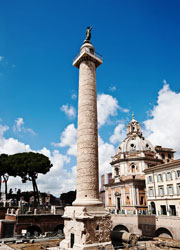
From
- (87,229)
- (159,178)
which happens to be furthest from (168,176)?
(87,229)

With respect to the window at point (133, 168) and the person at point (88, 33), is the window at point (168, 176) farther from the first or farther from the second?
the person at point (88, 33)

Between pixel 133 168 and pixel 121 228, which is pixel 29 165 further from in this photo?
pixel 133 168

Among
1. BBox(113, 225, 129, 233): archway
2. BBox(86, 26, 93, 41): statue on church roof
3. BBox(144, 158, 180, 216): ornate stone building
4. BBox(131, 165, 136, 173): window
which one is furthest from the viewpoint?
BBox(131, 165, 136, 173): window

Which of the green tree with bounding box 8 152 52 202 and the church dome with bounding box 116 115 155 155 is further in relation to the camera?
the church dome with bounding box 116 115 155 155

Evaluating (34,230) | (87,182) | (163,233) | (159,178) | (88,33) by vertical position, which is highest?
(88,33)

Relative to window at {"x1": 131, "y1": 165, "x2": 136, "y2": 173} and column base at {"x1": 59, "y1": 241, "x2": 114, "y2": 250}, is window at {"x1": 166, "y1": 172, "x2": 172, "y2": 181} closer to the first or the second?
window at {"x1": 131, "y1": 165, "x2": 136, "y2": 173}

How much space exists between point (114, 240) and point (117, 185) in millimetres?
20910

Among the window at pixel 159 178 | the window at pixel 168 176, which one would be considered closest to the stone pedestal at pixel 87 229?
the window at pixel 168 176

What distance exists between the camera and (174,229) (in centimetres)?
2319

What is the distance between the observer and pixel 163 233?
81.9 feet

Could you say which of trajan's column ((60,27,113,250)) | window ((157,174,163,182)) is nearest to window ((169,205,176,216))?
window ((157,174,163,182))

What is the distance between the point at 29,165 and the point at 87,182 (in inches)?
743

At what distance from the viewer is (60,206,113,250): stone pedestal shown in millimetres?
14534

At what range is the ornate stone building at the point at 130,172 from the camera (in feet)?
127
